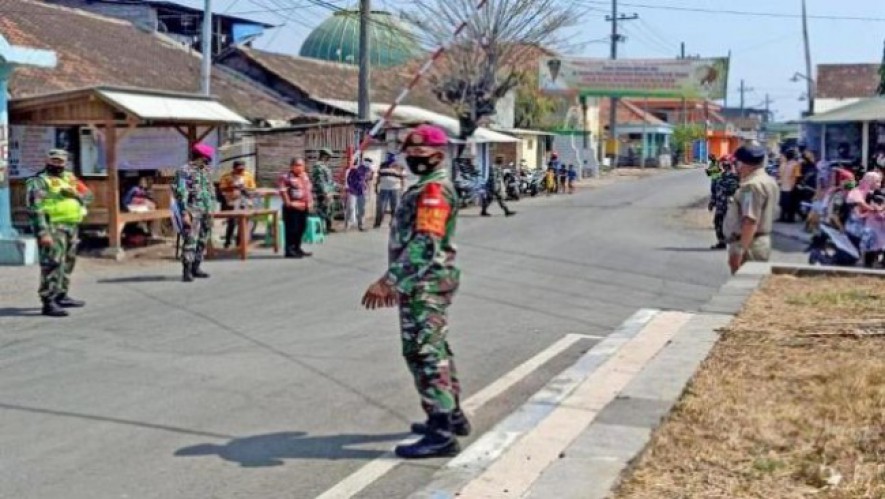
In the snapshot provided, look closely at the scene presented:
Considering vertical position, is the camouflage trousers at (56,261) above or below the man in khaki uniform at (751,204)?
below

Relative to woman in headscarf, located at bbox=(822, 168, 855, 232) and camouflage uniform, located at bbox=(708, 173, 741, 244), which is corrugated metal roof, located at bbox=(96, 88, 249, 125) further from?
woman in headscarf, located at bbox=(822, 168, 855, 232)

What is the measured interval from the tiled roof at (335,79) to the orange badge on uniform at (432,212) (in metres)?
29.4

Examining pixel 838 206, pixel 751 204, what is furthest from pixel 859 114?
pixel 751 204

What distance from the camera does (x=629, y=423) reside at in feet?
19.8

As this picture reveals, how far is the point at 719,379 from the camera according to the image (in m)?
7.03

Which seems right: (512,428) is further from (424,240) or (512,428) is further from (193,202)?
(193,202)

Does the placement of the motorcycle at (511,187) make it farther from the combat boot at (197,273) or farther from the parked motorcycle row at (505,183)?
the combat boot at (197,273)

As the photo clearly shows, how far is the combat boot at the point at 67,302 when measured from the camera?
1173cm

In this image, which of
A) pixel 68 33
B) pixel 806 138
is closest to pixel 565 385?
pixel 68 33

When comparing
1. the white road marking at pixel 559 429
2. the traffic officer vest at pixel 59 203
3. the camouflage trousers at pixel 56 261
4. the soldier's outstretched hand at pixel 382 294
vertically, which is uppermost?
the traffic officer vest at pixel 59 203

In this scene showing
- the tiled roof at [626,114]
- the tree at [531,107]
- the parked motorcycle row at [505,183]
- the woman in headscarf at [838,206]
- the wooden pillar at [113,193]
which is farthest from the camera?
the tiled roof at [626,114]

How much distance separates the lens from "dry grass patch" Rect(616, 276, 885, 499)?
505cm

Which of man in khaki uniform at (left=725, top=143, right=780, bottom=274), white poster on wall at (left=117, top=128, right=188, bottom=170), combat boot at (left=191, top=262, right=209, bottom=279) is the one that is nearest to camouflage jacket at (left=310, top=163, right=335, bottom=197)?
white poster on wall at (left=117, top=128, right=188, bottom=170)

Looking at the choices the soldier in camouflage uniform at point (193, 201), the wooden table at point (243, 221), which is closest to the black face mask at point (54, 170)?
the soldier in camouflage uniform at point (193, 201)
